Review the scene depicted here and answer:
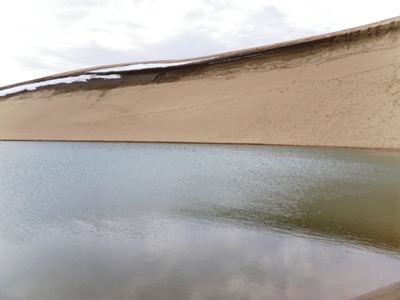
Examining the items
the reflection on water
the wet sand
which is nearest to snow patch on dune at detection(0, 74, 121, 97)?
the reflection on water

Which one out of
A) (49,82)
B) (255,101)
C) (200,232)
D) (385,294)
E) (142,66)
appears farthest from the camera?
(49,82)

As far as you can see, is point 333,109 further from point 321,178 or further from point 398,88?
point 321,178

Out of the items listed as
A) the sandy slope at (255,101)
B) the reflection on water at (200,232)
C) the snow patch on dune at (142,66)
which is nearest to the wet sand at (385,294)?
the reflection on water at (200,232)

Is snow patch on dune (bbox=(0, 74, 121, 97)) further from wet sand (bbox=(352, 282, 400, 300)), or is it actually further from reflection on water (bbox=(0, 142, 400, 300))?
wet sand (bbox=(352, 282, 400, 300))

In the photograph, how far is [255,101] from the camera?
2369 centimetres

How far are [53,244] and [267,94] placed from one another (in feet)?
64.2

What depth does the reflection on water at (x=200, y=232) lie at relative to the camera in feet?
13.9

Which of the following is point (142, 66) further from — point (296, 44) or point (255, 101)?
point (255, 101)

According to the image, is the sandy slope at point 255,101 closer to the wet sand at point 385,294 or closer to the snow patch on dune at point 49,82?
the snow patch on dune at point 49,82

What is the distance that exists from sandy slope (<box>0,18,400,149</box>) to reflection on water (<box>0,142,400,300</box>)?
7809 mm

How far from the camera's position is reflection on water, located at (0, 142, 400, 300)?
4.23m

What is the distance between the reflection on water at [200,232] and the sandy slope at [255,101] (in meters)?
7.81

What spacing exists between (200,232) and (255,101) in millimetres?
18267

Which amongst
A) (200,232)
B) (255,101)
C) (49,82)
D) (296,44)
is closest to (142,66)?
(49,82)
